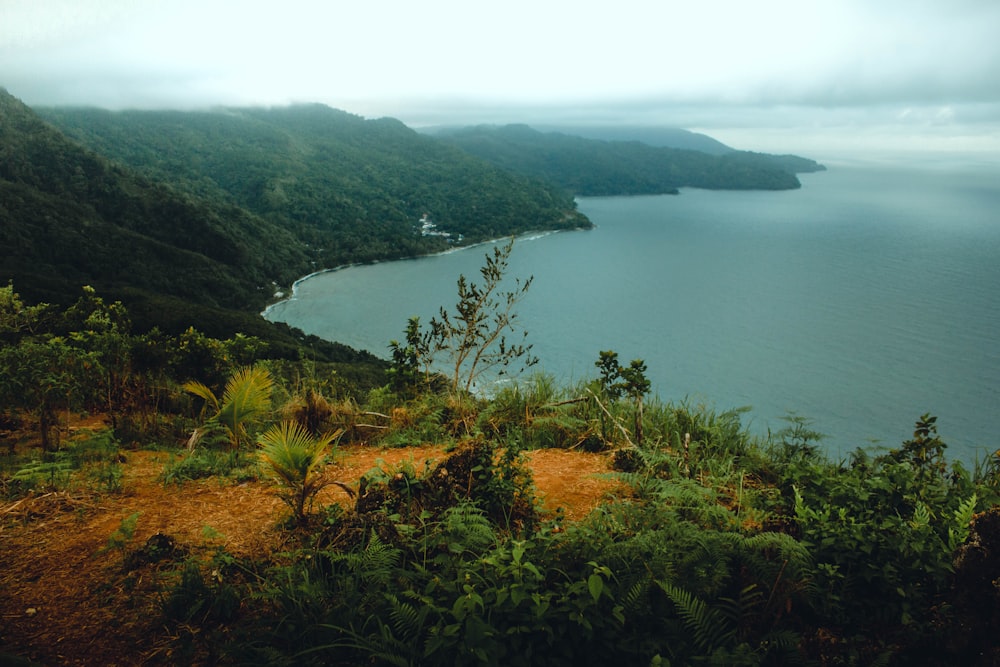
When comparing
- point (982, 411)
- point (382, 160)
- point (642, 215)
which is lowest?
point (982, 411)

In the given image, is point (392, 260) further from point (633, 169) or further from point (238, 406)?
point (633, 169)

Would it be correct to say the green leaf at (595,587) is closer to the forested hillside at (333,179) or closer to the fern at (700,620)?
the fern at (700,620)

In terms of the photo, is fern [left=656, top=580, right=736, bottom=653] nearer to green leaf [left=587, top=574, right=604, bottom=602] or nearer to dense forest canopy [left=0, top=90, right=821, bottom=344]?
green leaf [left=587, top=574, right=604, bottom=602]

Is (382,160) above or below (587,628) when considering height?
above

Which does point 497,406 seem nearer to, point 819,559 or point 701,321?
point 819,559

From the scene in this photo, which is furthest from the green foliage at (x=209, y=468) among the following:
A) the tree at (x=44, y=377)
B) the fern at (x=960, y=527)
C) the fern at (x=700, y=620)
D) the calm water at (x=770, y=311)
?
the calm water at (x=770, y=311)

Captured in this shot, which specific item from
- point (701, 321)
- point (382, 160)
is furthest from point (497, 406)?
point (382, 160)

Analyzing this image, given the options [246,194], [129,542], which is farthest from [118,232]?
[129,542]
